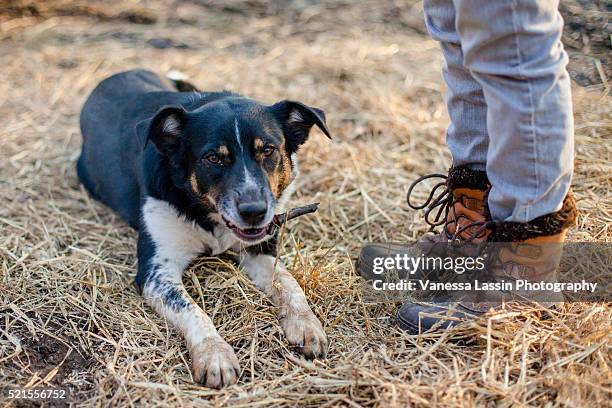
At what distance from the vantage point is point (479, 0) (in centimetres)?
234

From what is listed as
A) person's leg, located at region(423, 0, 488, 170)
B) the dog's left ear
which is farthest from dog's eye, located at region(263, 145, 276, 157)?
person's leg, located at region(423, 0, 488, 170)

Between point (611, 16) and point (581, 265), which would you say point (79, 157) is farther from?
point (611, 16)

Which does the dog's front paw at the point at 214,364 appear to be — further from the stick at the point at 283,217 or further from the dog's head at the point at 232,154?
the stick at the point at 283,217

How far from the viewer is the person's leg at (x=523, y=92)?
235 cm

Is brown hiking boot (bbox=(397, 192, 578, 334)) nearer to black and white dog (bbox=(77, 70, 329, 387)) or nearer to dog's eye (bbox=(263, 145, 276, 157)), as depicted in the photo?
black and white dog (bbox=(77, 70, 329, 387))

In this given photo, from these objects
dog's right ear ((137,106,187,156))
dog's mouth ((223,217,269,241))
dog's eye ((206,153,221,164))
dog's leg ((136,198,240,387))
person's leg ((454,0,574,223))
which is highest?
person's leg ((454,0,574,223))

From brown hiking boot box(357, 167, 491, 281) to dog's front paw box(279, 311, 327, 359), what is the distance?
57 centimetres

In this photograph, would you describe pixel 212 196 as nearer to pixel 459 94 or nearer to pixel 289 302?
pixel 289 302

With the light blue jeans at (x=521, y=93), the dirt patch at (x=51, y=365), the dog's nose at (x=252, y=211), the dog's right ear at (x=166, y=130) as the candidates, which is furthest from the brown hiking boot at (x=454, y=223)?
the dirt patch at (x=51, y=365)

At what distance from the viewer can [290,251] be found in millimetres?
3891

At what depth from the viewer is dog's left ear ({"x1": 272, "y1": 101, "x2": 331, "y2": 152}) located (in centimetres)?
350

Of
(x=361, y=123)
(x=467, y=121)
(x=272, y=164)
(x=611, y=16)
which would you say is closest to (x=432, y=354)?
(x=467, y=121)

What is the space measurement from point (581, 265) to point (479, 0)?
5.32 ft

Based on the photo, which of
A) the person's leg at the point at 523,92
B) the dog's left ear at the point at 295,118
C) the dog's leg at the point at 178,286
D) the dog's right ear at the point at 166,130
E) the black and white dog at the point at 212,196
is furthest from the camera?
the dog's left ear at the point at 295,118
